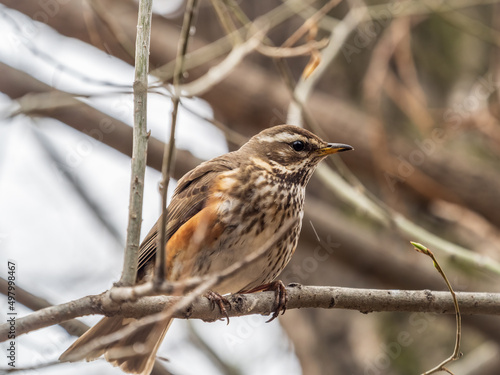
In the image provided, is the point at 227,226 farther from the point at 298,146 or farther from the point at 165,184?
the point at 165,184

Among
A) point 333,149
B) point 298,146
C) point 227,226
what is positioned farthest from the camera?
point 298,146

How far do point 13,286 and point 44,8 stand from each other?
4.47 m

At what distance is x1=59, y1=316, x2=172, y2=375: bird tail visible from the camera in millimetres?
3963

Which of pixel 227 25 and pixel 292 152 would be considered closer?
pixel 292 152

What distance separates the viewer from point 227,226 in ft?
13.4

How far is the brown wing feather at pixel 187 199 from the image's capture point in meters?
4.32

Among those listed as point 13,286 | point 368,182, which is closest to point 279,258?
point 13,286

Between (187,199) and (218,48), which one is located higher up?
(218,48)

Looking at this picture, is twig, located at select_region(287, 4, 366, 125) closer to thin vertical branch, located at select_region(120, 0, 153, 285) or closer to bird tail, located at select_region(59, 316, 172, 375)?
bird tail, located at select_region(59, 316, 172, 375)

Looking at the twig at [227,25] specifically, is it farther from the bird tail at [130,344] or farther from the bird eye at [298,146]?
the bird tail at [130,344]

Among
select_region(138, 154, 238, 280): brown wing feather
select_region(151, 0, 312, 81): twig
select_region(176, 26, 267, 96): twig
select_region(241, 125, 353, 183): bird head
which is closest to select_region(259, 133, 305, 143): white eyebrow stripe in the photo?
select_region(241, 125, 353, 183): bird head

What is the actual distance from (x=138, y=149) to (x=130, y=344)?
2026 mm

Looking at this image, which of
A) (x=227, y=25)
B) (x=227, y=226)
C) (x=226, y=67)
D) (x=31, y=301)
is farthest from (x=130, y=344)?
(x=227, y=25)

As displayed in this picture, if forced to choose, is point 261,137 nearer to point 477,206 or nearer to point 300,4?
point 300,4
